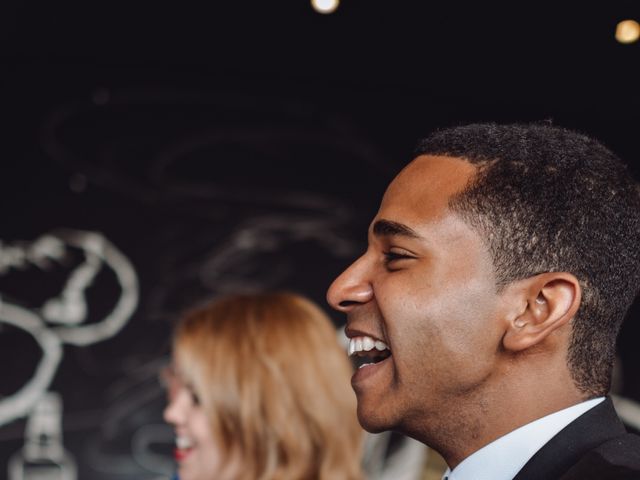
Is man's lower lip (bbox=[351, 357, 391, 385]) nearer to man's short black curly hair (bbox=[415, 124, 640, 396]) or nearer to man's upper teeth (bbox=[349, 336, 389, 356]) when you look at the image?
man's upper teeth (bbox=[349, 336, 389, 356])

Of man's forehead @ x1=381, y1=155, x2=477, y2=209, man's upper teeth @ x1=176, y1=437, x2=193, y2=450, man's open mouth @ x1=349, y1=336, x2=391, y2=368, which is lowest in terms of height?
Answer: man's open mouth @ x1=349, y1=336, x2=391, y2=368

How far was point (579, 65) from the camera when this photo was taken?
2.62 metres

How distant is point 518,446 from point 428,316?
213 mm

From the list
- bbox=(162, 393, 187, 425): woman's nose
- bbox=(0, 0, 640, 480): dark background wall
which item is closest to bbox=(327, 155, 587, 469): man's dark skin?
bbox=(162, 393, 187, 425): woman's nose

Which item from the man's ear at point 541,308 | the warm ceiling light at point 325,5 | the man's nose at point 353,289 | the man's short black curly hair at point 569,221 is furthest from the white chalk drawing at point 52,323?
the man's ear at point 541,308

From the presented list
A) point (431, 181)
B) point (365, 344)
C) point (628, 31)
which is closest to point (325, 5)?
point (628, 31)

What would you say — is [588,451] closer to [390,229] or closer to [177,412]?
[390,229]

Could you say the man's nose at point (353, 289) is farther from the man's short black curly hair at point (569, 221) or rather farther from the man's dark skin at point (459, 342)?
the man's short black curly hair at point (569, 221)

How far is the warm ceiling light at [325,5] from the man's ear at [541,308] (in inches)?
54.8

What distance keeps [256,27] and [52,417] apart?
1330mm

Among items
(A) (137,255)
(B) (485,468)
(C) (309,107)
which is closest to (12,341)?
(A) (137,255)

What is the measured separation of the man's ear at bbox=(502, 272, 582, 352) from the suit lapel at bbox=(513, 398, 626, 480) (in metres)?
0.12

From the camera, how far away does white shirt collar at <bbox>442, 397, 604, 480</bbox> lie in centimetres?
118

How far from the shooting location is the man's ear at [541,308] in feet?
3.92
